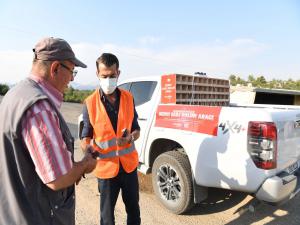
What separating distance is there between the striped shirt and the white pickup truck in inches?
86.0

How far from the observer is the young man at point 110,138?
111 inches

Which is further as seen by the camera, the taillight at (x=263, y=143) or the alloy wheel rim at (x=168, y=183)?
the alloy wheel rim at (x=168, y=183)

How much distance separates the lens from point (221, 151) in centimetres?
330

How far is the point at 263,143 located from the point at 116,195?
1.59 meters

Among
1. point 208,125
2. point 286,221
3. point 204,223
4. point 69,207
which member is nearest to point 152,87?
point 208,125

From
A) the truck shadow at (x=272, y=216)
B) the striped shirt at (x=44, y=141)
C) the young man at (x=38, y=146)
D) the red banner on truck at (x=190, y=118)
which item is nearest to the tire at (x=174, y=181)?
the red banner on truck at (x=190, y=118)

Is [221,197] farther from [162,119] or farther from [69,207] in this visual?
[69,207]

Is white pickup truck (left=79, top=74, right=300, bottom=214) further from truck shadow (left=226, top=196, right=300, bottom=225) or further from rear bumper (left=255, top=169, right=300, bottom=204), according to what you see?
truck shadow (left=226, top=196, right=300, bottom=225)

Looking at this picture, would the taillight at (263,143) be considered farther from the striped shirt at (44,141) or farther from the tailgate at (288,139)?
the striped shirt at (44,141)

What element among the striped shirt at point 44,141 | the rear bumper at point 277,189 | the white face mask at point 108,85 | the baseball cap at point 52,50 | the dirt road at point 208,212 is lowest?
the dirt road at point 208,212

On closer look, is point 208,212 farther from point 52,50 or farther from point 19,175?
point 52,50

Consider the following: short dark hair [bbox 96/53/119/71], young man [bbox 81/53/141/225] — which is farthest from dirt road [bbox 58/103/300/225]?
short dark hair [bbox 96/53/119/71]

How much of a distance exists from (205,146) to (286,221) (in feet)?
5.25

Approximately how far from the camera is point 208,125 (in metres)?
3.48
